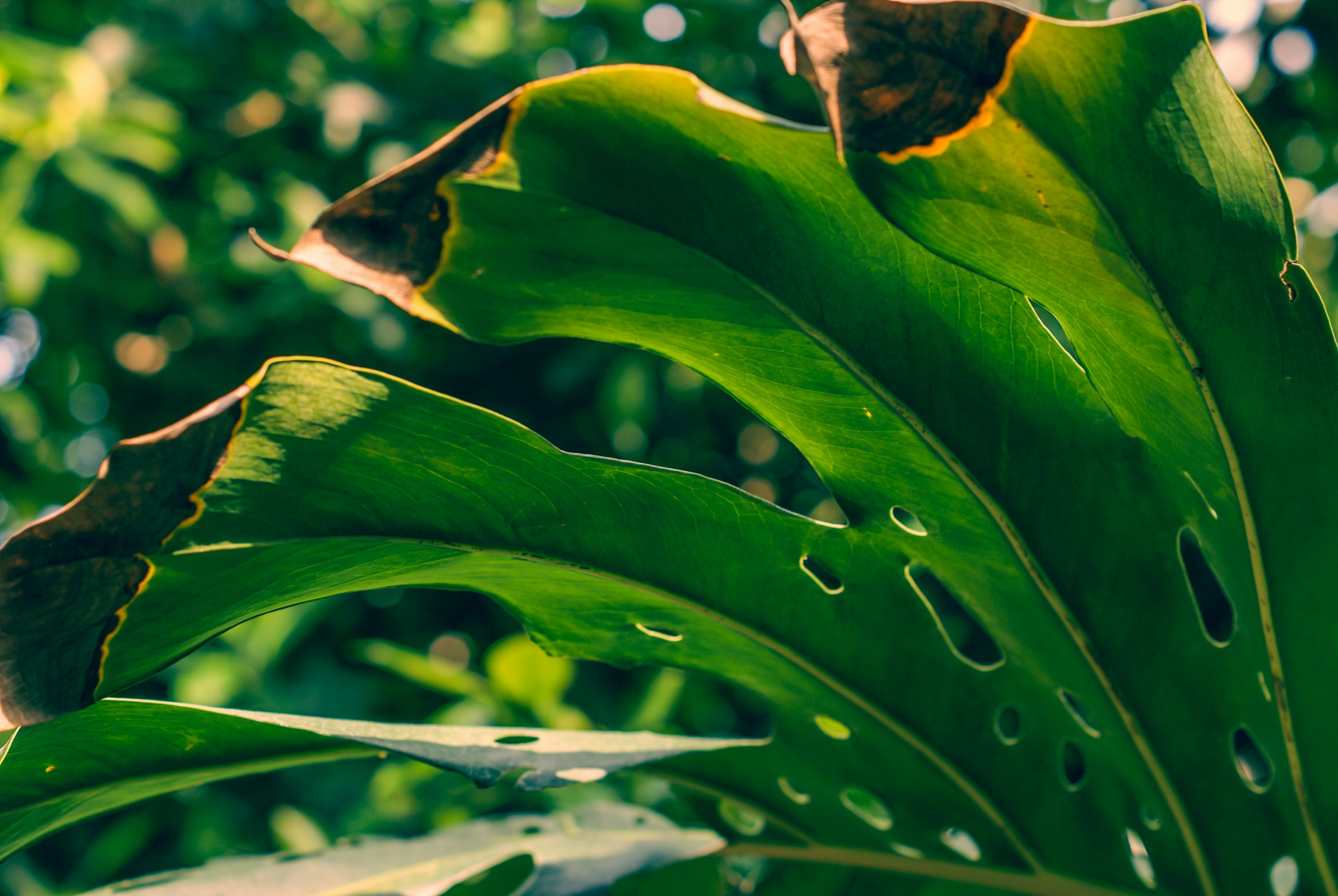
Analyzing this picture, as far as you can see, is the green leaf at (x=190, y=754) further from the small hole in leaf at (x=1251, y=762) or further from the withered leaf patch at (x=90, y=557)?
the small hole in leaf at (x=1251, y=762)

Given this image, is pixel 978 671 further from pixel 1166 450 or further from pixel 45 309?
pixel 45 309

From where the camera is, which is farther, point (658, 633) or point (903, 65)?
point (658, 633)

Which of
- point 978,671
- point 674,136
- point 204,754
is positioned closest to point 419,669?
point 204,754

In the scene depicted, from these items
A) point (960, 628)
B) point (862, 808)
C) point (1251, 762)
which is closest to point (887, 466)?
point (862, 808)

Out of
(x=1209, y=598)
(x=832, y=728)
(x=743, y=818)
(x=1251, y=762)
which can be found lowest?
(x=1251, y=762)

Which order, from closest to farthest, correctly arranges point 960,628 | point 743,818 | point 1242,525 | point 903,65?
point 903,65 < point 1242,525 < point 743,818 < point 960,628

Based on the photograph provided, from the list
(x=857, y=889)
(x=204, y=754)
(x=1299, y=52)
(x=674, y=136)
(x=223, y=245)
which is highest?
(x=1299, y=52)

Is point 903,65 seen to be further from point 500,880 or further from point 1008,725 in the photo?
point 500,880

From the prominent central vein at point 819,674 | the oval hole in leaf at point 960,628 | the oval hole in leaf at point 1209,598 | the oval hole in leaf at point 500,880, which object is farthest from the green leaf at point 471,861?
the oval hole in leaf at point 1209,598
